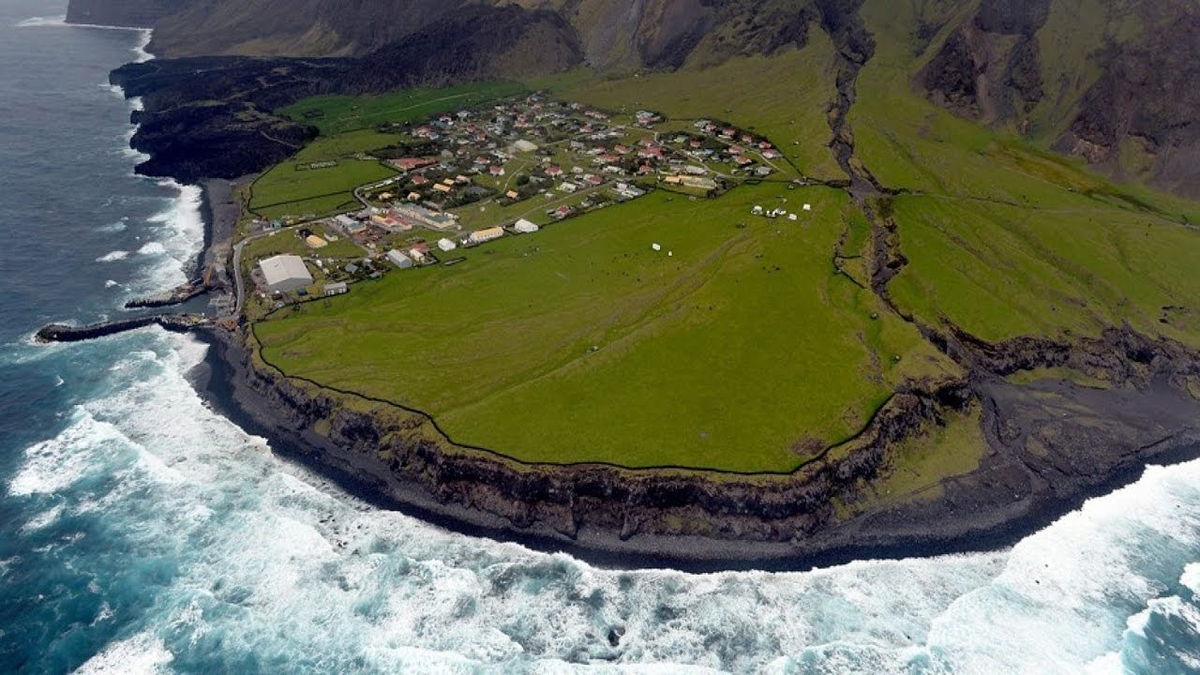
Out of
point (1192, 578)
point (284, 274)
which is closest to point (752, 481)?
point (1192, 578)

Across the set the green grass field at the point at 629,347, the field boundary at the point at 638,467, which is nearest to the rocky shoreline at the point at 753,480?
the field boundary at the point at 638,467

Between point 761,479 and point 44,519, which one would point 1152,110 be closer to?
point 761,479

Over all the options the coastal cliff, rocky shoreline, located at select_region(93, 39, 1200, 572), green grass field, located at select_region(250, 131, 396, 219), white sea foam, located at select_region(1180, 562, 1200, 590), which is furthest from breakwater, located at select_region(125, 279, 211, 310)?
white sea foam, located at select_region(1180, 562, 1200, 590)

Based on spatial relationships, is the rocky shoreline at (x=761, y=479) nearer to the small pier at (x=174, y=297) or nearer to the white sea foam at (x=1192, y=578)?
the white sea foam at (x=1192, y=578)

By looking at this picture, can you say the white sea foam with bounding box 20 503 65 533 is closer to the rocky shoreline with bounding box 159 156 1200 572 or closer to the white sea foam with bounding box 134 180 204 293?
the rocky shoreline with bounding box 159 156 1200 572

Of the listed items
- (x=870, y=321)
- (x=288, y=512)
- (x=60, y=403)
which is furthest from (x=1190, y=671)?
(x=60, y=403)

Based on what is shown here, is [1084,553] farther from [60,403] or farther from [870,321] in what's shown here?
[60,403]
